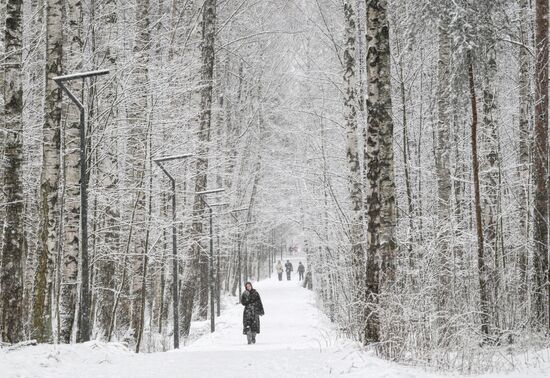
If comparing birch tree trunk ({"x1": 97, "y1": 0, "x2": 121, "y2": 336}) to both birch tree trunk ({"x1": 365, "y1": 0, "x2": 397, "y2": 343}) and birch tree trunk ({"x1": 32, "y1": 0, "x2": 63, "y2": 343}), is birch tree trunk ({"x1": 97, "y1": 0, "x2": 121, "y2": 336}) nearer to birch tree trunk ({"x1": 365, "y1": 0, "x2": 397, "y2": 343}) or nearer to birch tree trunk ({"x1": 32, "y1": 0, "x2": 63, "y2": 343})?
birch tree trunk ({"x1": 32, "y1": 0, "x2": 63, "y2": 343})

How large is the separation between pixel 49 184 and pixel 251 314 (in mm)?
7368

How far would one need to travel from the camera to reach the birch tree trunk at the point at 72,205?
40.8 ft

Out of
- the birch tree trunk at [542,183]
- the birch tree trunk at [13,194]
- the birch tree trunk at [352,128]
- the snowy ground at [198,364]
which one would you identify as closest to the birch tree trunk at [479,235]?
the birch tree trunk at [542,183]

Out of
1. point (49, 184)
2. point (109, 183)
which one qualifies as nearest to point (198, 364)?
point (49, 184)

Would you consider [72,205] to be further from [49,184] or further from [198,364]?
[198,364]

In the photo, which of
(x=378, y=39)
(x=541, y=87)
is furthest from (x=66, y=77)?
(x=541, y=87)

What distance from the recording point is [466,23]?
11305 millimetres

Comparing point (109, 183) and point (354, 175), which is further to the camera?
point (109, 183)

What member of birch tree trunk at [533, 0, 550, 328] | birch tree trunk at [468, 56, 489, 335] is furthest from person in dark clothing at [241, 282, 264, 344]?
birch tree trunk at [533, 0, 550, 328]

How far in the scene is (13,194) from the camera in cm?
1065

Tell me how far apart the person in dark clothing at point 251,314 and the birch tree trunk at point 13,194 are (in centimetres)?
729

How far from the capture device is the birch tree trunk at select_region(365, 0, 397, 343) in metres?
9.66

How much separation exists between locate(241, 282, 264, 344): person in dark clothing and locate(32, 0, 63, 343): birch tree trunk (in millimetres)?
6292

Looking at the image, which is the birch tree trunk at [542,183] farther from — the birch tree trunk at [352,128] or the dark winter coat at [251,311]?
the dark winter coat at [251,311]
